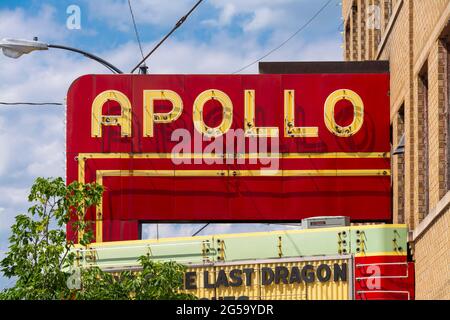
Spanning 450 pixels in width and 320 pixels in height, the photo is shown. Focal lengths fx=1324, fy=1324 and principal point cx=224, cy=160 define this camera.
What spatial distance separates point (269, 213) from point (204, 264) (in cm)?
279

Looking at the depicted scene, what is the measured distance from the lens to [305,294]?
32781mm

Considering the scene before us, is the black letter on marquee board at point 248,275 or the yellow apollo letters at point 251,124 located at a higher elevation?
the yellow apollo letters at point 251,124

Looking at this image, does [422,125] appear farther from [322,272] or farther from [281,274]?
[281,274]

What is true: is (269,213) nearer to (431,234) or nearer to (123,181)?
(123,181)

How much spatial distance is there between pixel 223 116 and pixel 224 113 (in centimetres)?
9

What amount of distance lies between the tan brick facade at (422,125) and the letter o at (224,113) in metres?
4.36

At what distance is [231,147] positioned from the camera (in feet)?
115

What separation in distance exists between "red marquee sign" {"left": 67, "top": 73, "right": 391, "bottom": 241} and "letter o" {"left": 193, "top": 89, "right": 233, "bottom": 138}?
0.09ft

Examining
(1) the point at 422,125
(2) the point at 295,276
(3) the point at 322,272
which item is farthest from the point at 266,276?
(1) the point at 422,125

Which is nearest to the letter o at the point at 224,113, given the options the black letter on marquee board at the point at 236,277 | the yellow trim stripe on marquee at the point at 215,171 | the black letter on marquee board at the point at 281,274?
the yellow trim stripe on marquee at the point at 215,171

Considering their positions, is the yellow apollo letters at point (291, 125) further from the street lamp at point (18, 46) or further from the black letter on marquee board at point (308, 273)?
the street lamp at point (18, 46)

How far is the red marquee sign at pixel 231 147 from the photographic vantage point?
115 feet

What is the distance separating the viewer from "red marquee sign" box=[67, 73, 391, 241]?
115 ft
